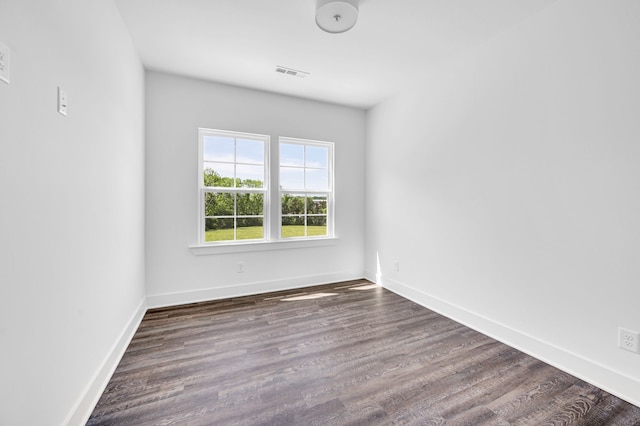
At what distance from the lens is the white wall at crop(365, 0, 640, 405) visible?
173 cm

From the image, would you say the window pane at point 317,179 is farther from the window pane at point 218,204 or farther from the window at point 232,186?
the window pane at point 218,204

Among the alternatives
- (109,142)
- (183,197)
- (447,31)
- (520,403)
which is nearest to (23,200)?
(109,142)

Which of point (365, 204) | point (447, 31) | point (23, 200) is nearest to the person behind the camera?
point (23, 200)

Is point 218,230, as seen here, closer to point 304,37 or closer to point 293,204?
point 293,204

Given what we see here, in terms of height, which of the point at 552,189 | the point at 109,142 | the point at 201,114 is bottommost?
the point at 552,189

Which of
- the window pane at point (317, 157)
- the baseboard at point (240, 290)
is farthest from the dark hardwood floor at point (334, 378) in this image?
the window pane at point (317, 157)

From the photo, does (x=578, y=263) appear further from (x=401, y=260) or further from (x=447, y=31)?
(x=447, y=31)

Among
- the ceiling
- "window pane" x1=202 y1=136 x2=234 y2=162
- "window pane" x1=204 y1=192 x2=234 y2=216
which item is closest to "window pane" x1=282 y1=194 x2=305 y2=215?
"window pane" x1=204 y1=192 x2=234 y2=216

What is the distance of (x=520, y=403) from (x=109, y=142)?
126 inches

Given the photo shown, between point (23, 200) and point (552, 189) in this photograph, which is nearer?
point (23, 200)

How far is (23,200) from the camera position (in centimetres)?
106

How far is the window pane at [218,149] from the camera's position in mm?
3395

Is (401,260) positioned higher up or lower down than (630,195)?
lower down

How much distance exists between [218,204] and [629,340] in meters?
3.74
